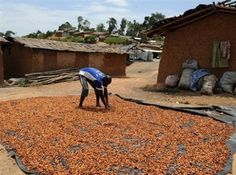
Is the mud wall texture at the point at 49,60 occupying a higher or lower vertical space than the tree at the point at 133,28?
lower

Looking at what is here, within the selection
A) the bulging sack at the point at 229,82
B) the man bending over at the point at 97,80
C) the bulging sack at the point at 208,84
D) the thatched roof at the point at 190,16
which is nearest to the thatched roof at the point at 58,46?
the thatched roof at the point at 190,16

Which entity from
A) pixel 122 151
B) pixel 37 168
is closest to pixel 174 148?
pixel 122 151

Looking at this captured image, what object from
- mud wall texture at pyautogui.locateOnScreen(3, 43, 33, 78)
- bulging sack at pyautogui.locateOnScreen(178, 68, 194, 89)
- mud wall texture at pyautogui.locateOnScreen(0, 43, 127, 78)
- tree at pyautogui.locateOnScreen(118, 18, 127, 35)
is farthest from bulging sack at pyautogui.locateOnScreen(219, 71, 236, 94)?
tree at pyautogui.locateOnScreen(118, 18, 127, 35)

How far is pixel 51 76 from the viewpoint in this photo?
67.8 ft

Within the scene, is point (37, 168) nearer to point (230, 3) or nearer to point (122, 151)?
point (122, 151)

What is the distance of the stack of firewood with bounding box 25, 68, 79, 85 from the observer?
1972 centimetres

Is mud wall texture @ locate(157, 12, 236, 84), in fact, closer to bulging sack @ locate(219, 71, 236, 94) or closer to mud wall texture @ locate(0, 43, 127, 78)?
bulging sack @ locate(219, 71, 236, 94)

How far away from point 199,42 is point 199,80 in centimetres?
170

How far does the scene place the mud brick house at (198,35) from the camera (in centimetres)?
1480

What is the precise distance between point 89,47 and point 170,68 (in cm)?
873

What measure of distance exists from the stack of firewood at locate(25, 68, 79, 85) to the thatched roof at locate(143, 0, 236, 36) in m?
6.00

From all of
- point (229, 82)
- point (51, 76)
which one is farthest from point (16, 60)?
point (229, 82)

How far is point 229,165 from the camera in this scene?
580cm

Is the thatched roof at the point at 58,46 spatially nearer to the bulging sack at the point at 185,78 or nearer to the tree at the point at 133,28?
the bulging sack at the point at 185,78
